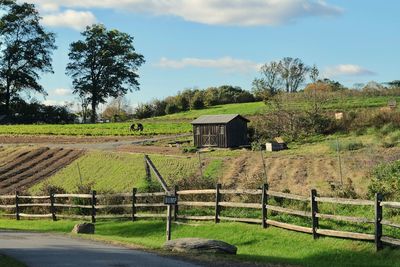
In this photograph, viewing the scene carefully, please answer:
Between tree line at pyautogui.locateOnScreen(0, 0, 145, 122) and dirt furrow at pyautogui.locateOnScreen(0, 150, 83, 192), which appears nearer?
dirt furrow at pyautogui.locateOnScreen(0, 150, 83, 192)

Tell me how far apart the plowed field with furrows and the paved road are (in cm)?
2396

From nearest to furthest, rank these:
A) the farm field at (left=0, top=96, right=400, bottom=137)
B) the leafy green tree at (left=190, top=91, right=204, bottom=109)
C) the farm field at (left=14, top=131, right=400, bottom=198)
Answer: the farm field at (left=14, top=131, right=400, bottom=198) < the farm field at (left=0, top=96, right=400, bottom=137) < the leafy green tree at (left=190, top=91, right=204, bottom=109)

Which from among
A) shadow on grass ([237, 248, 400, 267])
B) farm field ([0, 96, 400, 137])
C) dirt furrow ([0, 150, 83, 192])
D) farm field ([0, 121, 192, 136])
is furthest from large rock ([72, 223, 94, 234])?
farm field ([0, 121, 192, 136])

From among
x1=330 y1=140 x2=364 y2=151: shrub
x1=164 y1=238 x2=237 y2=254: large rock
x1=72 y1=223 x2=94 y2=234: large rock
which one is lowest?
x1=72 y1=223 x2=94 y2=234: large rock

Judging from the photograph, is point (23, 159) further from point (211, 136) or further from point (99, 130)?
point (99, 130)

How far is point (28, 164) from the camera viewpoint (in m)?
52.8

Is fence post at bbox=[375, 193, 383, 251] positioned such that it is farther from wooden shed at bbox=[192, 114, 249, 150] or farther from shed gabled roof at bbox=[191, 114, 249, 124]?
shed gabled roof at bbox=[191, 114, 249, 124]

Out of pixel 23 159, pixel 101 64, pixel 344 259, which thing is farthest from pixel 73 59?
pixel 344 259

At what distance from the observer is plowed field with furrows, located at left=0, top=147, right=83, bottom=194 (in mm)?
45906

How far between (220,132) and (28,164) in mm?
16686

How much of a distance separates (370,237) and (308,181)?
19713 millimetres

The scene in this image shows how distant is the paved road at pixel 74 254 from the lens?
45.8 feet

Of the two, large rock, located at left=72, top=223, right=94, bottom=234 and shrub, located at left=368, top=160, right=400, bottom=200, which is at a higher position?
shrub, located at left=368, top=160, right=400, bottom=200

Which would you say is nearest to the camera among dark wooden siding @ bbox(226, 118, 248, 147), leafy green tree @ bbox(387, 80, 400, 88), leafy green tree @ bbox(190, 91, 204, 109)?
dark wooden siding @ bbox(226, 118, 248, 147)
